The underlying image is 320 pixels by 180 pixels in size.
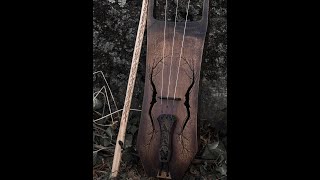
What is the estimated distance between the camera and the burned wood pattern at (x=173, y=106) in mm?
2154

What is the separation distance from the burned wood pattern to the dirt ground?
8.2 inches

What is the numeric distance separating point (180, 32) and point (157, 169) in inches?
29.5

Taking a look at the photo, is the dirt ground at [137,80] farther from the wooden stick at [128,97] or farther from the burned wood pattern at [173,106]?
the burned wood pattern at [173,106]

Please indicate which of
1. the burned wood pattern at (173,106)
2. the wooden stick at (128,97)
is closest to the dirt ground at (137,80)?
the wooden stick at (128,97)

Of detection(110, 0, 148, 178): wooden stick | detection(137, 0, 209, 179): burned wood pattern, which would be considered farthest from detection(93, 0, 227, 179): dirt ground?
detection(137, 0, 209, 179): burned wood pattern

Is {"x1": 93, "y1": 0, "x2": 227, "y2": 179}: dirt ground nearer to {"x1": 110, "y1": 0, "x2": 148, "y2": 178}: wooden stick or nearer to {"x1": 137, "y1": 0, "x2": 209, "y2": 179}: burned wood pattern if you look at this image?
{"x1": 110, "y1": 0, "x2": 148, "y2": 178}: wooden stick

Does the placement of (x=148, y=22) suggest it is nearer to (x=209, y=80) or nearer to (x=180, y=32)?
(x=180, y=32)

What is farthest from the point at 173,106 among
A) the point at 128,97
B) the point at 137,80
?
the point at 137,80

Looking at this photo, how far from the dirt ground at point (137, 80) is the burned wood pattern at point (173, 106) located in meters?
0.21

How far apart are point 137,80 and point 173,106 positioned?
1.54 feet

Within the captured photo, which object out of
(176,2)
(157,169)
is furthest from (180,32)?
(157,169)

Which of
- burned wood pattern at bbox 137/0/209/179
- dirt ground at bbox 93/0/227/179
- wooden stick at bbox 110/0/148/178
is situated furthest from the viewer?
dirt ground at bbox 93/0/227/179

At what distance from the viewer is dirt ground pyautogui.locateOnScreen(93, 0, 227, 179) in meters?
2.39

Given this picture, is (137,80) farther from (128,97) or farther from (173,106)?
(173,106)
